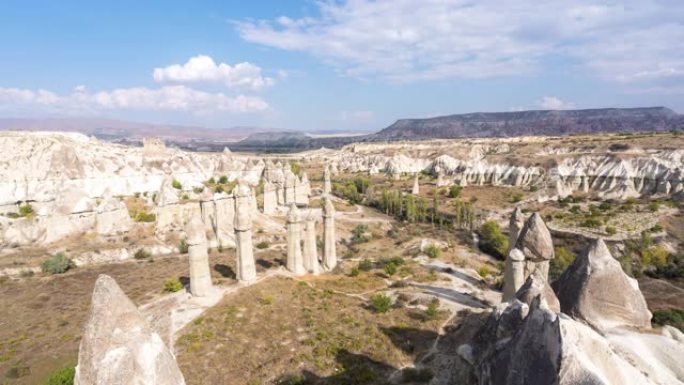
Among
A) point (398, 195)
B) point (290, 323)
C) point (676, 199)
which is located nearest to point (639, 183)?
point (676, 199)

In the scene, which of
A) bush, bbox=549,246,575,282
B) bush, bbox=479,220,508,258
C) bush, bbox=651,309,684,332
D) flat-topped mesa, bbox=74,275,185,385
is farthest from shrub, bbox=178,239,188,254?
bush, bbox=651,309,684,332

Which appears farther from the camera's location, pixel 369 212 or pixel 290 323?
pixel 369 212

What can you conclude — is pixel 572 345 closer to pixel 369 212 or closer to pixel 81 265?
pixel 81 265

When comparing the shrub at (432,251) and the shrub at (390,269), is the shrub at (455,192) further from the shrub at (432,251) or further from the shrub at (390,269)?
the shrub at (390,269)

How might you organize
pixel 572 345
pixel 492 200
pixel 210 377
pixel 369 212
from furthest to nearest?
pixel 492 200
pixel 369 212
pixel 210 377
pixel 572 345

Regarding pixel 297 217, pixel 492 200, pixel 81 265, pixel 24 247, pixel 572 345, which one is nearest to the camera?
pixel 572 345

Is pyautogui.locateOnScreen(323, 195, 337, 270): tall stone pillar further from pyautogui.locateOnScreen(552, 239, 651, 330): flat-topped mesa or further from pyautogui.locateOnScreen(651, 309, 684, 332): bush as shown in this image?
pyautogui.locateOnScreen(651, 309, 684, 332): bush
